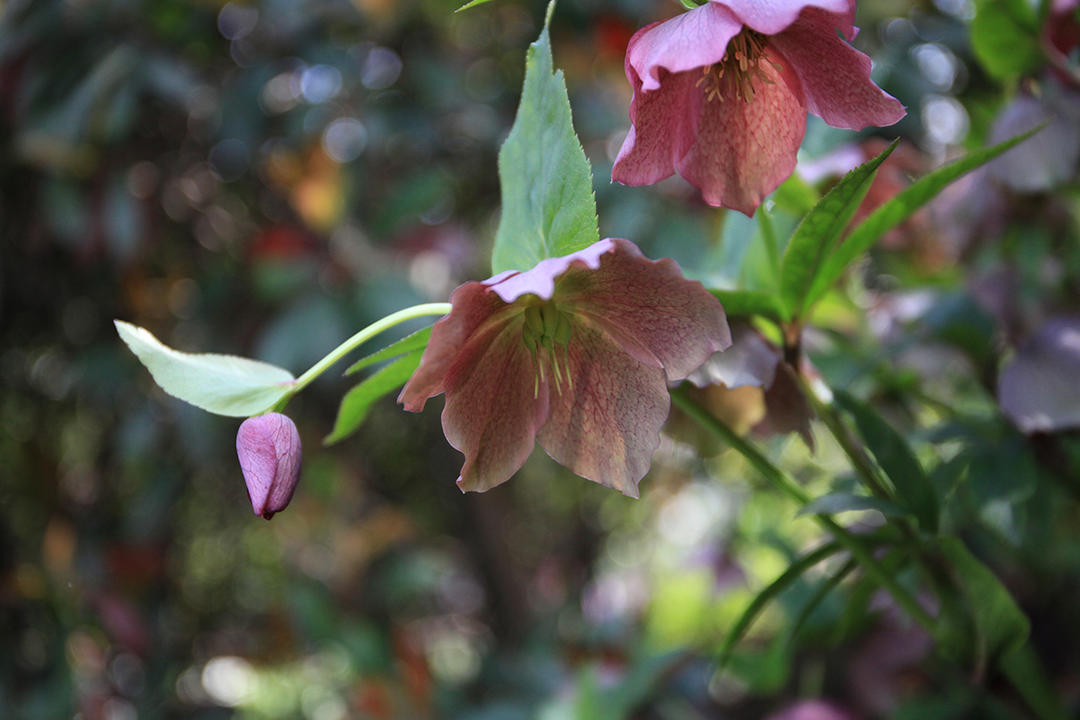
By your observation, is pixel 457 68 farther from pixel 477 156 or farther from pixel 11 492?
pixel 11 492

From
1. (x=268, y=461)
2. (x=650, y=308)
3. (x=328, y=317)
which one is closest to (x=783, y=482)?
(x=650, y=308)

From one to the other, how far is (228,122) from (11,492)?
25.2 inches

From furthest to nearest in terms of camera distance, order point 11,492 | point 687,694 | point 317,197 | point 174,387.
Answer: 1. point 11,492
2. point 317,197
3. point 687,694
4. point 174,387

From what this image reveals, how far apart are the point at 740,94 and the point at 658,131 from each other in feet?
0.15

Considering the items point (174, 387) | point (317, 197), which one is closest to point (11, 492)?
point (317, 197)

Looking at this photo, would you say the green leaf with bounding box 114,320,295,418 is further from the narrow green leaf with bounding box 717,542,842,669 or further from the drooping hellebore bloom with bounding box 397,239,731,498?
the narrow green leaf with bounding box 717,542,842,669

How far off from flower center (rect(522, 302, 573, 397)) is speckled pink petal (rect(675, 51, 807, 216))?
0.08 meters

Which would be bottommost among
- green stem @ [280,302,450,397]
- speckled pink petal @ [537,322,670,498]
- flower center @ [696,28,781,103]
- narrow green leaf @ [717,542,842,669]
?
narrow green leaf @ [717,542,842,669]

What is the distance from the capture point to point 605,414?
0.35 m

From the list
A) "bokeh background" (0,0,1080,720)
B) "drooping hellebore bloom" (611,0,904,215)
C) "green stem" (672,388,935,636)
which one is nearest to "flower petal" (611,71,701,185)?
"drooping hellebore bloom" (611,0,904,215)

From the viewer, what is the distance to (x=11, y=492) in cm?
124

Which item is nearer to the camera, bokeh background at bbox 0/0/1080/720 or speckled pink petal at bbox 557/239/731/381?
speckled pink petal at bbox 557/239/731/381

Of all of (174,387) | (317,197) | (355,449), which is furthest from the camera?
(355,449)

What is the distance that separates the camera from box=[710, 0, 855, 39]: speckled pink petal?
29 cm
